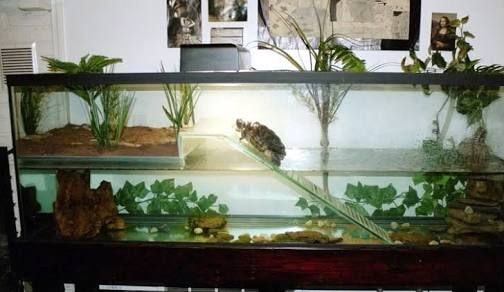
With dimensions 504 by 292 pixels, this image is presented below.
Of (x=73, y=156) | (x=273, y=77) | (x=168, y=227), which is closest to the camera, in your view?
(x=273, y=77)

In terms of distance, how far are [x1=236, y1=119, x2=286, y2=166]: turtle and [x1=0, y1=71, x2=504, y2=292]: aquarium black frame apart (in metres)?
0.18

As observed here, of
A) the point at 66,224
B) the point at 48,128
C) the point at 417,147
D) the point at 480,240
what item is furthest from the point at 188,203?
the point at 480,240

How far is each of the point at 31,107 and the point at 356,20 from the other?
1.41 meters

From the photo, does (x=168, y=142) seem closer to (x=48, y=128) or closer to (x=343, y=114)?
(x=48, y=128)

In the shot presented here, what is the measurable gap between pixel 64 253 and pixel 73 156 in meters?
0.34

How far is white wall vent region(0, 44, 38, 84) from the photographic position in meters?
1.83

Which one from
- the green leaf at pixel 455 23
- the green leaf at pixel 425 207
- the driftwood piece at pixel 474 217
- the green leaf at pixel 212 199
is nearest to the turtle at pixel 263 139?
the green leaf at pixel 212 199

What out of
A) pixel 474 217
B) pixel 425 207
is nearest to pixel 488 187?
pixel 474 217

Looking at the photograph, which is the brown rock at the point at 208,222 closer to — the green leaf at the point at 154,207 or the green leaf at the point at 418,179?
the green leaf at the point at 154,207

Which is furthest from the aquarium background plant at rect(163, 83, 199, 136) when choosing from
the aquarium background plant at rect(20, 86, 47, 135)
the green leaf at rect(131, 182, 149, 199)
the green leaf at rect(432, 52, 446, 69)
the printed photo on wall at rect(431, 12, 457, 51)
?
the printed photo on wall at rect(431, 12, 457, 51)

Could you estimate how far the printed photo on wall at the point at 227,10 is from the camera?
5.70 ft

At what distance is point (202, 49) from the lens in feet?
4.47

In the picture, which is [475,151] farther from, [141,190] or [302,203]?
[141,190]

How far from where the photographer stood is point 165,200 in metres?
1.52
